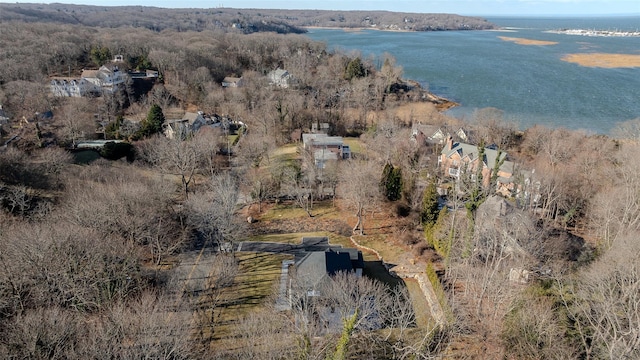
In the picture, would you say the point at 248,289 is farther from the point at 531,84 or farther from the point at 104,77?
the point at 531,84

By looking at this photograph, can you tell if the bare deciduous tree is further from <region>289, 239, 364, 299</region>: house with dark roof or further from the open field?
the open field

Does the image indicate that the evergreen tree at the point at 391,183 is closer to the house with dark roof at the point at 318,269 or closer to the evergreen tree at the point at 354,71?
the house with dark roof at the point at 318,269

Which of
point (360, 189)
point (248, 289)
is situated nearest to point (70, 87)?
point (360, 189)

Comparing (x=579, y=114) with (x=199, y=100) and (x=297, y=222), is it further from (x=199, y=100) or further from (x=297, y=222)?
(x=199, y=100)

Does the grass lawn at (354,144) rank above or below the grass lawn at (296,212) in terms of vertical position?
above

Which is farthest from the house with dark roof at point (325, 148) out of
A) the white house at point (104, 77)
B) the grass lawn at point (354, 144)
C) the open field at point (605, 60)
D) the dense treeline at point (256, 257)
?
the open field at point (605, 60)

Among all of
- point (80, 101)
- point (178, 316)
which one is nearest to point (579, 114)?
point (178, 316)

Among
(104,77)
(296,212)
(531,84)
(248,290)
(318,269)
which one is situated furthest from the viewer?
(531,84)
